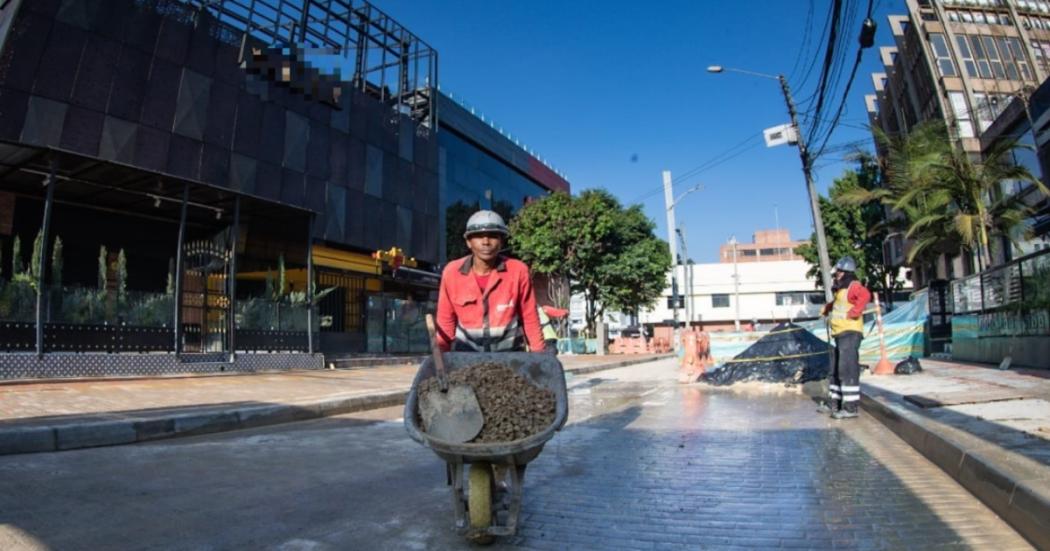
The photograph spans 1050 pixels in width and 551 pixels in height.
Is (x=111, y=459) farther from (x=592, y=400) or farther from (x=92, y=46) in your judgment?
(x=92, y=46)

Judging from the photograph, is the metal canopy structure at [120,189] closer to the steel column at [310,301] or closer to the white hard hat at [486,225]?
the steel column at [310,301]

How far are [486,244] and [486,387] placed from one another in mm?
889

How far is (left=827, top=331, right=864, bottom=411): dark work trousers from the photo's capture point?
287 inches

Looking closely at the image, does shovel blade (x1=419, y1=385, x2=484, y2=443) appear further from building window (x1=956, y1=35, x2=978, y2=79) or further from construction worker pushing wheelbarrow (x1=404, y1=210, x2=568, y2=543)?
building window (x1=956, y1=35, x2=978, y2=79)

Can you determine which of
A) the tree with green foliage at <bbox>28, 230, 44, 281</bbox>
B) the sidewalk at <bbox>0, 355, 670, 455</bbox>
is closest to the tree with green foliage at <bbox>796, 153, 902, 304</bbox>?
the sidewalk at <bbox>0, 355, 670, 455</bbox>

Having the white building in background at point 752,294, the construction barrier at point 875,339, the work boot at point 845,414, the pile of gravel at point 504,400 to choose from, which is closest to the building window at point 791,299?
the white building in background at point 752,294

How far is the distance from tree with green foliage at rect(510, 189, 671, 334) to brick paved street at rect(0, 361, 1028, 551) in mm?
25664

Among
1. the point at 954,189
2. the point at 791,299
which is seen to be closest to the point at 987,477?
the point at 954,189

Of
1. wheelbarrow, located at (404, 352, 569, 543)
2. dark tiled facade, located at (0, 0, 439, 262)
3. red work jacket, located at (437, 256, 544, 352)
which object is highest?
dark tiled facade, located at (0, 0, 439, 262)

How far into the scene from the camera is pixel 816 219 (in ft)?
61.3

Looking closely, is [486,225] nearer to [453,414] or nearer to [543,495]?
[453,414]

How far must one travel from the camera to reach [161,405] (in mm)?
7949

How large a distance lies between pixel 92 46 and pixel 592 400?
46.0 feet

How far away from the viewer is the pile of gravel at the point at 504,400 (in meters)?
3.00
